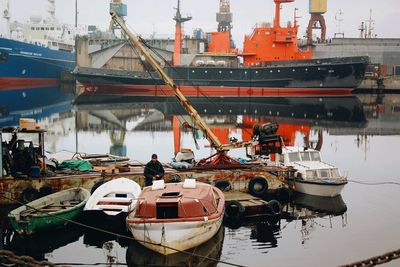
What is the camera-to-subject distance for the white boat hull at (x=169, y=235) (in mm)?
14141

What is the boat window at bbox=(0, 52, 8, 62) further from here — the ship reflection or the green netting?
the green netting

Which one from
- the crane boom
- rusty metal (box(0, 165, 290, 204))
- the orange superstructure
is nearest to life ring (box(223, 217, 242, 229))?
rusty metal (box(0, 165, 290, 204))

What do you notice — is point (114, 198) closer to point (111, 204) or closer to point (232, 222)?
point (111, 204)

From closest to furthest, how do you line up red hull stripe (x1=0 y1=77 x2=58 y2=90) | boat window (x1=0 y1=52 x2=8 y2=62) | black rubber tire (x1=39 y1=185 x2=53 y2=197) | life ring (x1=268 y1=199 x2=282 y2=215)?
life ring (x1=268 y1=199 x2=282 y2=215) → black rubber tire (x1=39 y1=185 x2=53 y2=197) → boat window (x1=0 y1=52 x2=8 y2=62) → red hull stripe (x1=0 y1=77 x2=58 y2=90)

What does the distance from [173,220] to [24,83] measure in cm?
8103

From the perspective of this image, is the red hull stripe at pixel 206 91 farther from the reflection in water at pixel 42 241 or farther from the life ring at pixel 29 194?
the reflection in water at pixel 42 241

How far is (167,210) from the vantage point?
1483cm

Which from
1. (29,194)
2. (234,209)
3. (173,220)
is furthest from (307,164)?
(29,194)

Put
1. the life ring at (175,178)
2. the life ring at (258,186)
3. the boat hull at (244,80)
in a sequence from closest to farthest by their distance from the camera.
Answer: the life ring at (175,178) < the life ring at (258,186) < the boat hull at (244,80)

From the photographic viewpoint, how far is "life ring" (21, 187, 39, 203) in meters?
19.2

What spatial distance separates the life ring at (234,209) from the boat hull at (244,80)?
56147mm

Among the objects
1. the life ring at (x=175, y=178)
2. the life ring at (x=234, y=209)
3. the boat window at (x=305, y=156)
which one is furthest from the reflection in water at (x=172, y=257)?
the boat window at (x=305, y=156)

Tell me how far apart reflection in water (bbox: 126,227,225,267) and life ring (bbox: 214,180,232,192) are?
5740mm

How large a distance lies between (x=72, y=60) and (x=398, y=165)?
97605mm
